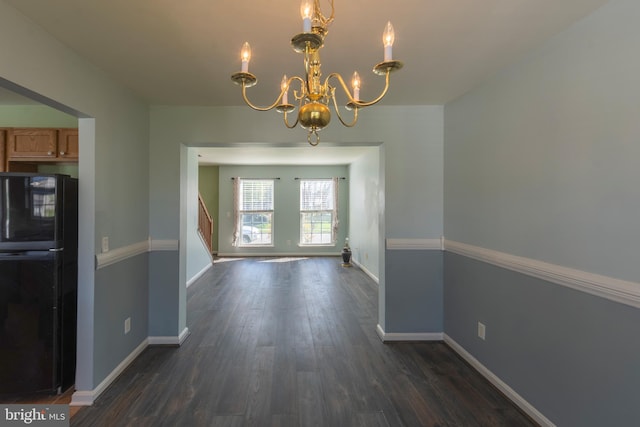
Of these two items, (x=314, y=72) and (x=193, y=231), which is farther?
(x=193, y=231)

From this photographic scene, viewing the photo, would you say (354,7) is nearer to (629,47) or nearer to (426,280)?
(629,47)

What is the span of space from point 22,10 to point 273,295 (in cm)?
391

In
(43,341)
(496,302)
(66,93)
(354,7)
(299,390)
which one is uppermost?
(354,7)

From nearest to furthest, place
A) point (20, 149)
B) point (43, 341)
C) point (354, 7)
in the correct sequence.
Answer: point (354, 7)
point (43, 341)
point (20, 149)

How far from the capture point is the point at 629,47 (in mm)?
1396

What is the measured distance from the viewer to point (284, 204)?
7.93 metres

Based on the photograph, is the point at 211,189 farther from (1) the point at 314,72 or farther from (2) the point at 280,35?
(1) the point at 314,72

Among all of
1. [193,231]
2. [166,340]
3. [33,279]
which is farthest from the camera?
[193,231]

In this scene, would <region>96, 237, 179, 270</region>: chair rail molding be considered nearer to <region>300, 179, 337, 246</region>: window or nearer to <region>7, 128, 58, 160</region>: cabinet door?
<region>7, 128, 58, 160</region>: cabinet door

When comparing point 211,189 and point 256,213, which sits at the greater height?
point 211,189

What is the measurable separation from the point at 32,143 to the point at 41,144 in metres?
0.09

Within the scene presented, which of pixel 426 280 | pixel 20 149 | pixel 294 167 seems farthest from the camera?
pixel 294 167

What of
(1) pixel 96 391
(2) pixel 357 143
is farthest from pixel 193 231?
(2) pixel 357 143

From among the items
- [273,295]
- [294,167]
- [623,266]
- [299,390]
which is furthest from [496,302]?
[294,167]
